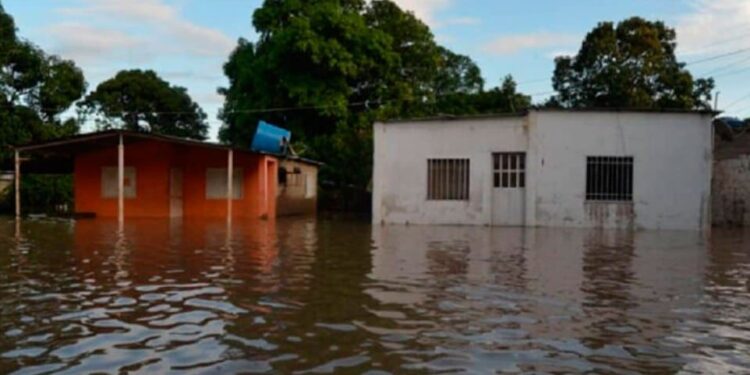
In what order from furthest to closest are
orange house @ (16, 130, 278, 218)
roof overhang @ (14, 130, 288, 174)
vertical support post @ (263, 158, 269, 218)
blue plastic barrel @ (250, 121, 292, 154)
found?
blue plastic barrel @ (250, 121, 292, 154) → vertical support post @ (263, 158, 269, 218) → orange house @ (16, 130, 278, 218) → roof overhang @ (14, 130, 288, 174)

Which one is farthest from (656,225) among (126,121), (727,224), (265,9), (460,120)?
(126,121)

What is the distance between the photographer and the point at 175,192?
2723cm

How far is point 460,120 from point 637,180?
5630 millimetres

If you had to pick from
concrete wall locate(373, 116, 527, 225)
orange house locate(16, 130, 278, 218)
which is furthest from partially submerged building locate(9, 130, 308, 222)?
concrete wall locate(373, 116, 527, 225)

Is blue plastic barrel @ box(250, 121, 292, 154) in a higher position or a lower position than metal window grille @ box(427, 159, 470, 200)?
higher

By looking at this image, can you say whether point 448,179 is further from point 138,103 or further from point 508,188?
point 138,103

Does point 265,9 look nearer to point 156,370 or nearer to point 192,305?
point 192,305

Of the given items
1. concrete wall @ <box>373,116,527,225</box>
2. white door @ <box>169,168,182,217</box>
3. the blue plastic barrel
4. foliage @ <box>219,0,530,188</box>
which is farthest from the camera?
foliage @ <box>219,0,530,188</box>

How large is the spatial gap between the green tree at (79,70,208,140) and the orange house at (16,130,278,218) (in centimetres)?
2178

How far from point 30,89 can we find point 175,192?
434 inches

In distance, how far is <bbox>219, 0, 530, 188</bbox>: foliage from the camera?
1320 inches

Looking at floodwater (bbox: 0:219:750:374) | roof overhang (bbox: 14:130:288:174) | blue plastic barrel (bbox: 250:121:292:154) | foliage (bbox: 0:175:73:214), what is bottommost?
floodwater (bbox: 0:219:750:374)

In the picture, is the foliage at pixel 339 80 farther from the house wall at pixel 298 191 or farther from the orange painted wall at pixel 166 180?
the orange painted wall at pixel 166 180

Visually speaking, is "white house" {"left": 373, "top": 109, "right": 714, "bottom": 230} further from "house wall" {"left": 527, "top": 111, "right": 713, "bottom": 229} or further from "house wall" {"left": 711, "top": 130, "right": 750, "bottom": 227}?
"house wall" {"left": 711, "top": 130, "right": 750, "bottom": 227}
